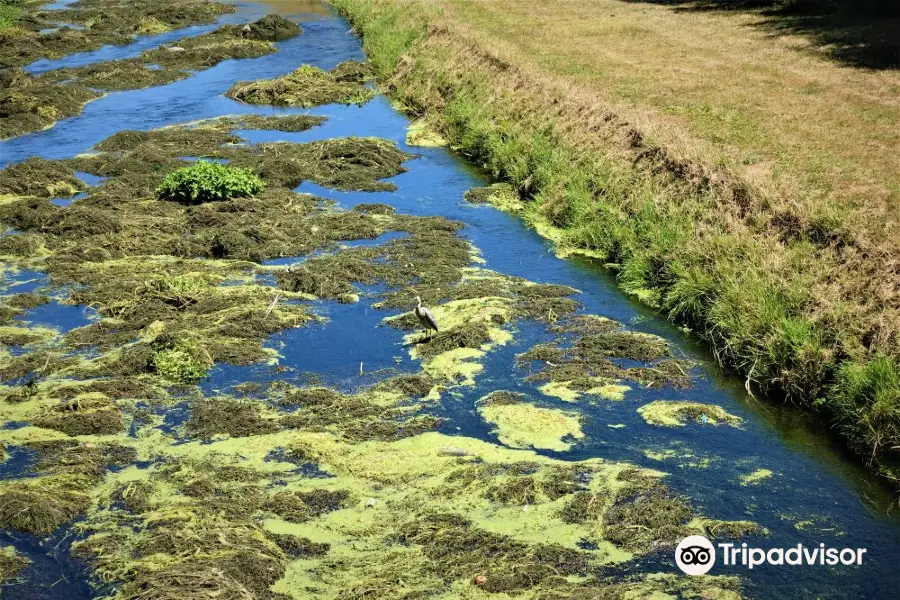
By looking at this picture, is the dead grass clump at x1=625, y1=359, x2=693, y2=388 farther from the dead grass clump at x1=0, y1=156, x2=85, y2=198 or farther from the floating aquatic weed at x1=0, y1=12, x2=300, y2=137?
the floating aquatic weed at x1=0, y1=12, x2=300, y2=137

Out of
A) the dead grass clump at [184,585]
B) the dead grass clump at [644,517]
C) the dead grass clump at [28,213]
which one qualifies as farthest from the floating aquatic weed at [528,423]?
the dead grass clump at [28,213]

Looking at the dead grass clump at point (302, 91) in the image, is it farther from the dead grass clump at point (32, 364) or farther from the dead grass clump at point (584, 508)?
the dead grass clump at point (584, 508)

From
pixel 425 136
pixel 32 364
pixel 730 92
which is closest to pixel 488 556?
pixel 32 364

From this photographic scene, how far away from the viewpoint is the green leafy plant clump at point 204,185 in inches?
910

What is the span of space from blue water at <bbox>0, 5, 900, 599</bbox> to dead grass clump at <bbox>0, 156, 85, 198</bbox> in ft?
15.8

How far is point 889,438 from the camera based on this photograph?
1267 centimetres

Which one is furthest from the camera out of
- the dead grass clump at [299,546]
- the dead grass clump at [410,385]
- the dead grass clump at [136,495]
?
the dead grass clump at [410,385]

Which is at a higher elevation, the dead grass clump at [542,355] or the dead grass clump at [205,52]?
the dead grass clump at [542,355]

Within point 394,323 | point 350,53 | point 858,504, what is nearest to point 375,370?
point 394,323

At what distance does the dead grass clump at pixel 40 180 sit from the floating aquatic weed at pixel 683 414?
1611cm

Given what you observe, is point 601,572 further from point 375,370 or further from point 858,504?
point 375,370

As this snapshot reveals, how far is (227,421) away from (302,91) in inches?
911

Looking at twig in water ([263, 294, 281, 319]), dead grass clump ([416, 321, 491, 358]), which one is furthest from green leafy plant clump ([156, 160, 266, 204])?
dead grass clump ([416, 321, 491, 358])

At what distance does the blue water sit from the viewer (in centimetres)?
1120
